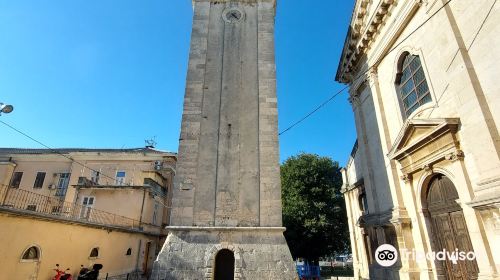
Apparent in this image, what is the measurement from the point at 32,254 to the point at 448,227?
1456cm

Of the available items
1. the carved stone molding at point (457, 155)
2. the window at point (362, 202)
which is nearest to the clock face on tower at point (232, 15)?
the carved stone molding at point (457, 155)

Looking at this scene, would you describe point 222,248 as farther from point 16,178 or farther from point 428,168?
point 16,178

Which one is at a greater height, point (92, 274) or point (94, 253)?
point (94, 253)

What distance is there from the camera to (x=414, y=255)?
10.1m

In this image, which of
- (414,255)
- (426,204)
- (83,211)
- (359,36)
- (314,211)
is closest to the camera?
(426,204)

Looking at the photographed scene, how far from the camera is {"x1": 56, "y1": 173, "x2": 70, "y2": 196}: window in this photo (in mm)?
26219

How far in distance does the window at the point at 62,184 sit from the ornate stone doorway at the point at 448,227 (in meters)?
28.2

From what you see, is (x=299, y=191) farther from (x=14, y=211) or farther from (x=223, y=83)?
(x=14, y=211)

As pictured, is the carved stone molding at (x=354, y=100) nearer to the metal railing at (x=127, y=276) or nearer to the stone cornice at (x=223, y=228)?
the stone cornice at (x=223, y=228)

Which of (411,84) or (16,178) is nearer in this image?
(411,84)

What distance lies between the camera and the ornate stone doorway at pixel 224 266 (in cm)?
1056

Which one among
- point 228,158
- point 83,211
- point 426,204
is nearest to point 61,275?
point 228,158

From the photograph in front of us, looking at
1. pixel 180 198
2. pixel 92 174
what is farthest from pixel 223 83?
pixel 92 174

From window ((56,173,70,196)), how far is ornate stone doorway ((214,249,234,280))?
2179cm
